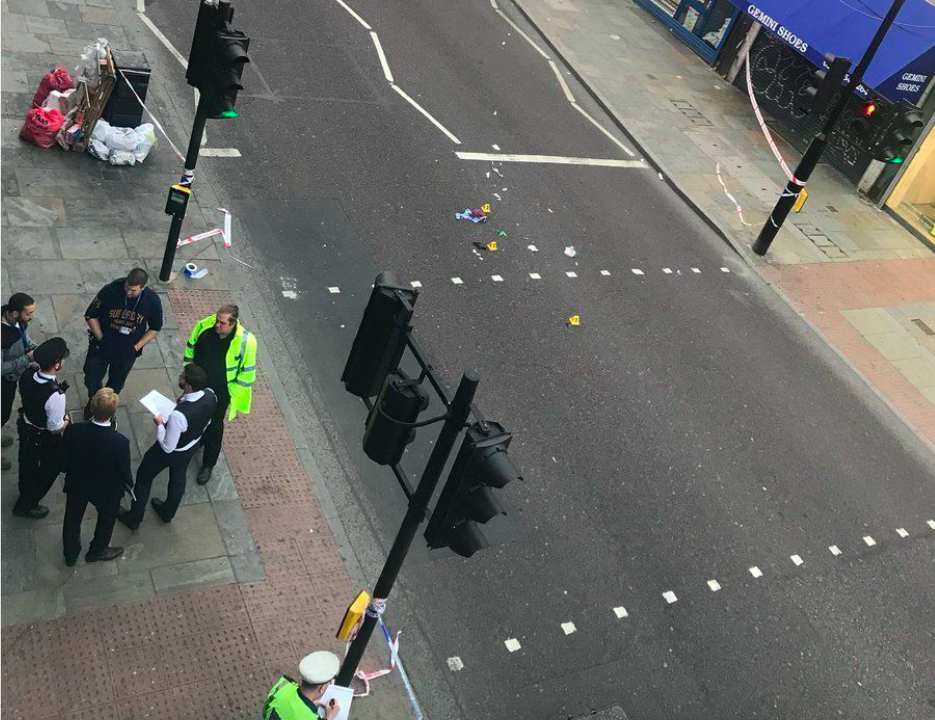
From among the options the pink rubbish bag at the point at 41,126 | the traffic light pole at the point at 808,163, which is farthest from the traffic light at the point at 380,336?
the traffic light pole at the point at 808,163

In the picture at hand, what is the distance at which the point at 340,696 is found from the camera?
6.64 m

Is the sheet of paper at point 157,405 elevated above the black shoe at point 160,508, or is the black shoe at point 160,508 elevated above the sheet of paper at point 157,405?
the sheet of paper at point 157,405

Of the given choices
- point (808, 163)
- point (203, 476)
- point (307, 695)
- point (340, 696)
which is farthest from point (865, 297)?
point (307, 695)

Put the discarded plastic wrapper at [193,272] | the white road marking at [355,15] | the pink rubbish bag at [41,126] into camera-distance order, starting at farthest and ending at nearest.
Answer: the white road marking at [355,15], the pink rubbish bag at [41,126], the discarded plastic wrapper at [193,272]

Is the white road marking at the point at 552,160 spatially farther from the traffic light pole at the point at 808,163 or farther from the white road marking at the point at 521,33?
the white road marking at the point at 521,33

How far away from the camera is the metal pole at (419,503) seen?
5.27m

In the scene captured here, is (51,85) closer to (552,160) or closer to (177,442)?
(177,442)

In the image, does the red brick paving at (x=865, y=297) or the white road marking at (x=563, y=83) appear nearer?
the red brick paving at (x=865, y=297)

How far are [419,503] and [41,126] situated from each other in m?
9.27

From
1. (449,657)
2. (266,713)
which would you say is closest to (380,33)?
(449,657)

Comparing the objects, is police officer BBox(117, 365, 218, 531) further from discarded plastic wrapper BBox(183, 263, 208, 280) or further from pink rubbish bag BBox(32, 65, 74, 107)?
pink rubbish bag BBox(32, 65, 74, 107)

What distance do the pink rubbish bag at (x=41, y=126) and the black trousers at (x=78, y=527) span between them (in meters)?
6.69

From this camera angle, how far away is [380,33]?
18.9 m

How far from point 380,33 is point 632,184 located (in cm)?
613
